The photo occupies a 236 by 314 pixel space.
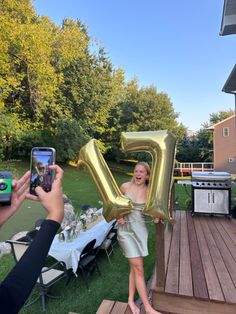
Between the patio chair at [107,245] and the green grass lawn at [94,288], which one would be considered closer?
→ the green grass lawn at [94,288]

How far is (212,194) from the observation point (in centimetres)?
615

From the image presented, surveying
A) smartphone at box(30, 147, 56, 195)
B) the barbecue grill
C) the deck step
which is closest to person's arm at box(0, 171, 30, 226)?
smartphone at box(30, 147, 56, 195)

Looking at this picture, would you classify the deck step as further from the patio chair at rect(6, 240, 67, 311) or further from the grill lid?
the grill lid

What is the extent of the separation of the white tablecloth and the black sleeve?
3.50 m

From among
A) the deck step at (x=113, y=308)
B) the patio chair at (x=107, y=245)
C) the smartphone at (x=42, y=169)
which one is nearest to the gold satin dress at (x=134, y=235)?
the deck step at (x=113, y=308)

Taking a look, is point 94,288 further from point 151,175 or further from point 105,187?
point 151,175

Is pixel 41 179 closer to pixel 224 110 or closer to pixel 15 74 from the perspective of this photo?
pixel 15 74

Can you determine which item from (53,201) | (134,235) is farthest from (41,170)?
(134,235)

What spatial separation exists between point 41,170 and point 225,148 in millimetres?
26922

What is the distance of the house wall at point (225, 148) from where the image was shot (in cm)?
2536

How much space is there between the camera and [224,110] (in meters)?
39.8

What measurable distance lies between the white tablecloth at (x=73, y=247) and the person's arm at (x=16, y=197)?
332 cm

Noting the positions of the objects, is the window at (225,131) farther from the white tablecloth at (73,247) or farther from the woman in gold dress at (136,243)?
the woman in gold dress at (136,243)

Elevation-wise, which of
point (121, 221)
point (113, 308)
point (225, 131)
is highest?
point (225, 131)
